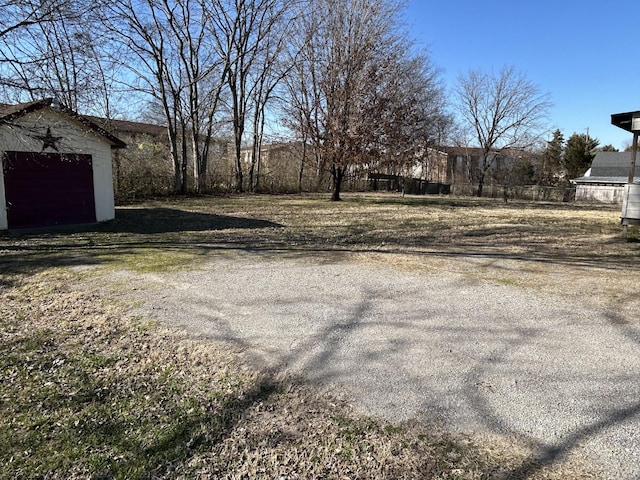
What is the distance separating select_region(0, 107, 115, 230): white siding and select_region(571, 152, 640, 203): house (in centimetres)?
3394

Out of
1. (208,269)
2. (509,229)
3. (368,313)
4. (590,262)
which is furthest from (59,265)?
(509,229)

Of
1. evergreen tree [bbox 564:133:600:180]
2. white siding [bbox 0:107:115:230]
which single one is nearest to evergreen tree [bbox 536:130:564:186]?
evergreen tree [bbox 564:133:600:180]

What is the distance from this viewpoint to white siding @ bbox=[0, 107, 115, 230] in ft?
32.9

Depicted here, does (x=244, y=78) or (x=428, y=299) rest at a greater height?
(x=244, y=78)

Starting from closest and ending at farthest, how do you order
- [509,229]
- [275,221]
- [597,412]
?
[597,412] → [509,229] → [275,221]

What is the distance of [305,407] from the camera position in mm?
2721

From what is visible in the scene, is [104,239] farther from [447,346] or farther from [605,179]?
[605,179]

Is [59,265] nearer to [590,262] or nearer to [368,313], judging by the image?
[368,313]

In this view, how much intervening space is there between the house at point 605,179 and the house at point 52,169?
112 feet

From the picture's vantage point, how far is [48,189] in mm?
11078

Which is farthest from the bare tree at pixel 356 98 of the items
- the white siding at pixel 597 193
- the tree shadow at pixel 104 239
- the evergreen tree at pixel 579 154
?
the evergreen tree at pixel 579 154

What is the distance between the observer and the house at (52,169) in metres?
10.2

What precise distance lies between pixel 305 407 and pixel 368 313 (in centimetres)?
193

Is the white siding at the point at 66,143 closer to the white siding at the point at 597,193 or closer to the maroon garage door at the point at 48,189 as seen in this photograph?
the maroon garage door at the point at 48,189
